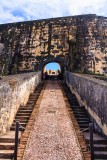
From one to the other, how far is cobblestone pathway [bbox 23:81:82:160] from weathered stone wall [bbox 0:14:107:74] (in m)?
13.8

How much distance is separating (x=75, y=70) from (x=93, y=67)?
5.75 ft


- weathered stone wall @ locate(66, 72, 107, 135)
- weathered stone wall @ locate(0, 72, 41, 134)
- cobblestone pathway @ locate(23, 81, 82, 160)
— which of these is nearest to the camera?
cobblestone pathway @ locate(23, 81, 82, 160)

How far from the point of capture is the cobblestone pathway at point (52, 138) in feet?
18.7

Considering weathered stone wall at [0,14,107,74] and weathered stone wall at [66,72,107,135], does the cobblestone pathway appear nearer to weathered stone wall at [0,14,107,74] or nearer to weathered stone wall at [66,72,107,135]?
weathered stone wall at [66,72,107,135]

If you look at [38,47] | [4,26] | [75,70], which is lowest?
[75,70]

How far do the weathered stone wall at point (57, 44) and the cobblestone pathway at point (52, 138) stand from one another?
45.4ft

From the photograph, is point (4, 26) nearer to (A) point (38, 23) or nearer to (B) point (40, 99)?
(A) point (38, 23)

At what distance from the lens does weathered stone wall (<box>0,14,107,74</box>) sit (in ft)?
75.4

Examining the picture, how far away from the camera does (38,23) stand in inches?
1004

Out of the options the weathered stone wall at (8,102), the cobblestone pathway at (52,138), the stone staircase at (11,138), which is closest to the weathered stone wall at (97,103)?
the cobblestone pathway at (52,138)

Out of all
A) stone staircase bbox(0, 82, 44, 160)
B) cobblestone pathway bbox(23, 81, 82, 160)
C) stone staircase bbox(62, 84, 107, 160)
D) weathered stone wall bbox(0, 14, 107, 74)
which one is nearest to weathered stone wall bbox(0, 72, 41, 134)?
stone staircase bbox(0, 82, 44, 160)

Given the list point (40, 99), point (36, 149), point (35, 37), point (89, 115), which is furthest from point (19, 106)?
point (35, 37)

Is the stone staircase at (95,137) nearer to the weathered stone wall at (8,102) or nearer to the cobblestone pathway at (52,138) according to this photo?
the cobblestone pathway at (52,138)

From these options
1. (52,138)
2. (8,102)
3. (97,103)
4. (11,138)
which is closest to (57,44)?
(97,103)
